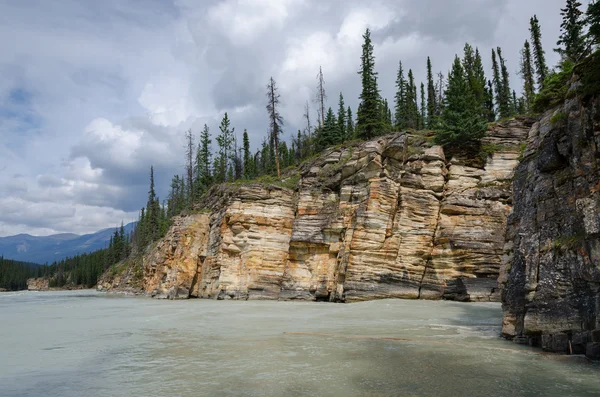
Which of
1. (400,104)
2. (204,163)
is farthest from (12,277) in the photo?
(400,104)

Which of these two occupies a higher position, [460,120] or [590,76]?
[460,120]

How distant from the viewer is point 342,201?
3225 cm

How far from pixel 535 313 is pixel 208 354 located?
926 cm

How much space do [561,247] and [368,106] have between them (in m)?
40.1

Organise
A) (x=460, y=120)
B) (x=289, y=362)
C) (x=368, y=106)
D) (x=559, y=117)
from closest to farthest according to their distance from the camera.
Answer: (x=289, y=362) → (x=559, y=117) → (x=460, y=120) → (x=368, y=106)

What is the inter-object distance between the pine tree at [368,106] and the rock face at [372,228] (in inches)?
411

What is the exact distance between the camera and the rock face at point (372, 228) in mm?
26969

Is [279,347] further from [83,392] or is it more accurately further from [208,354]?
[83,392]

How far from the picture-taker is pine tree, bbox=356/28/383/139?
156 ft

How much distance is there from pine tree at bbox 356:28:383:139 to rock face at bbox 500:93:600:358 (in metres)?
34.6

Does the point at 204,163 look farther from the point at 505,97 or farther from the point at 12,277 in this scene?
the point at 12,277

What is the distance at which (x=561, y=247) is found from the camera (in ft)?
35.3

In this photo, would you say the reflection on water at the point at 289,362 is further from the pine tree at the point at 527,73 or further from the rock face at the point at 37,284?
the rock face at the point at 37,284

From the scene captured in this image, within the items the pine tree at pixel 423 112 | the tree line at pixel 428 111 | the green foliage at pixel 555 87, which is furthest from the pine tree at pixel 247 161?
the green foliage at pixel 555 87
